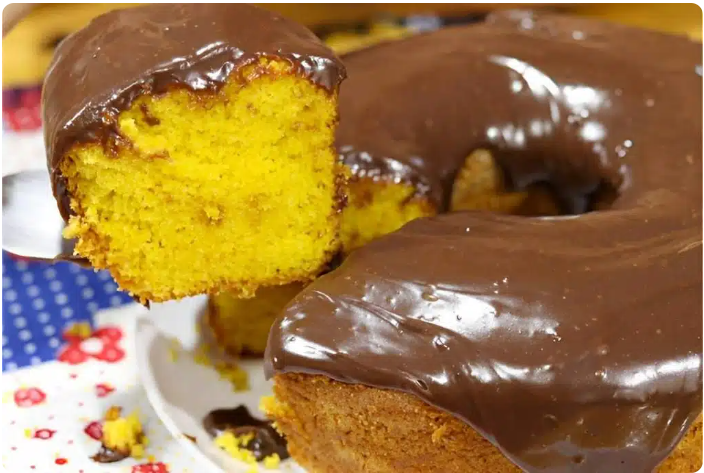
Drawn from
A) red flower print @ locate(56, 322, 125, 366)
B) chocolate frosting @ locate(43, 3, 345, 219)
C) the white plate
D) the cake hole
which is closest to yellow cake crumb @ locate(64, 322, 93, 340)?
red flower print @ locate(56, 322, 125, 366)

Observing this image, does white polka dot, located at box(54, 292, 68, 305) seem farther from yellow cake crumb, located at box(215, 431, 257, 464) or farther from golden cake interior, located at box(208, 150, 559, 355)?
yellow cake crumb, located at box(215, 431, 257, 464)

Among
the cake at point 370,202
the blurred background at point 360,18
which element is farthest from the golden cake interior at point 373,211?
the blurred background at point 360,18

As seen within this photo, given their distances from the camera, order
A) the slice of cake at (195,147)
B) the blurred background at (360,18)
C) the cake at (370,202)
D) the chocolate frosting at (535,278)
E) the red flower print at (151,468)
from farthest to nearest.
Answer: the blurred background at (360,18) → the cake at (370,202) → the red flower print at (151,468) → the slice of cake at (195,147) → the chocolate frosting at (535,278)

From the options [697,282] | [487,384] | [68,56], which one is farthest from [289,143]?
[697,282]

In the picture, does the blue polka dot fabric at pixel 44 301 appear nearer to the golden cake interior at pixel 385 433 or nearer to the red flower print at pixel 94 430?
the red flower print at pixel 94 430

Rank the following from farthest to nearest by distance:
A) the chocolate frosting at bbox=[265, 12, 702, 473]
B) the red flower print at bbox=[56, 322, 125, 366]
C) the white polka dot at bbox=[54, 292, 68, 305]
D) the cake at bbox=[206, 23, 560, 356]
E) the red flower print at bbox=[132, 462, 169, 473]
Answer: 1. the white polka dot at bbox=[54, 292, 68, 305]
2. the red flower print at bbox=[56, 322, 125, 366]
3. the cake at bbox=[206, 23, 560, 356]
4. the red flower print at bbox=[132, 462, 169, 473]
5. the chocolate frosting at bbox=[265, 12, 702, 473]

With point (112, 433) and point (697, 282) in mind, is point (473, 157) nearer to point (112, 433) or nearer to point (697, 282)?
point (697, 282)
